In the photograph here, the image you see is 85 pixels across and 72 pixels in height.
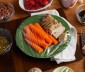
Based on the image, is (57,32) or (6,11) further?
(6,11)

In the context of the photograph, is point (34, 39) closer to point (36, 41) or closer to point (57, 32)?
point (36, 41)

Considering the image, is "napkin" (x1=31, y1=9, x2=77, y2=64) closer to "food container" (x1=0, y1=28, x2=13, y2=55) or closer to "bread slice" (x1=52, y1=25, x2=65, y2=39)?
"bread slice" (x1=52, y1=25, x2=65, y2=39)

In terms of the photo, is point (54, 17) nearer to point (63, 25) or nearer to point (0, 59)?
point (63, 25)

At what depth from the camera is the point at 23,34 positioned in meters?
1.13

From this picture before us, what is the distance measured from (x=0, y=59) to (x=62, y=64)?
0.31 m

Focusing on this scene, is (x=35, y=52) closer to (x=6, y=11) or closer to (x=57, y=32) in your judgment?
(x=57, y=32)

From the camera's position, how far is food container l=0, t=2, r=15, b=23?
124 centimetres

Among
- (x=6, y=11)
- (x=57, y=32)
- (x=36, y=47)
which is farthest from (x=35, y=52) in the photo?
(x=6, y=11)

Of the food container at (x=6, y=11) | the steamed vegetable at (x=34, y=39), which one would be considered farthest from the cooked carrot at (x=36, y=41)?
the food container at (x=6, y=11)

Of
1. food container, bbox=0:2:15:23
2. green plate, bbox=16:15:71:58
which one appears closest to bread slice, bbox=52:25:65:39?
green plate, bbox=16:15:71:58

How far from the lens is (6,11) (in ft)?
4.16

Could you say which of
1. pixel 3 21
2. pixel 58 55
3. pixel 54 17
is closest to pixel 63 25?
pixel 54 17

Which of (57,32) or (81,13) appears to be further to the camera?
(81,13)

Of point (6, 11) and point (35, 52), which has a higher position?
point (6, 11)
